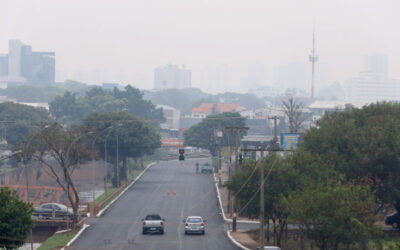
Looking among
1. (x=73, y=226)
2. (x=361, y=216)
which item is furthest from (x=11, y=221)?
(x=73, y=226)

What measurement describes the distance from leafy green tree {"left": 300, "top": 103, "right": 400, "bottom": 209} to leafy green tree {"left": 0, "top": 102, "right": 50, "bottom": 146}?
73.0 m

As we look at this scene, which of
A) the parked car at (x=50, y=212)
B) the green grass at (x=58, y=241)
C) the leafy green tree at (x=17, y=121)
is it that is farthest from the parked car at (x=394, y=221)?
the leafy green tree at (x=17, y=121)

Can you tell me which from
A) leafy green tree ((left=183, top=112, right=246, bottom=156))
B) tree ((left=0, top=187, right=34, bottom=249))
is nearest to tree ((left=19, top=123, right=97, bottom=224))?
tree ((left=0, top=187, right=34, bottom=249))

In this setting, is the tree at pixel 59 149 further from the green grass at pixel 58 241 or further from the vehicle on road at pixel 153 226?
the vehicle on road at pixel 153 226

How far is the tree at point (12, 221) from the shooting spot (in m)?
30.5

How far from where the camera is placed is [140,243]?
46812mm

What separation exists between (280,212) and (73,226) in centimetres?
1927

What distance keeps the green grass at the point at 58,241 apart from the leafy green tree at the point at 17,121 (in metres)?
64.8

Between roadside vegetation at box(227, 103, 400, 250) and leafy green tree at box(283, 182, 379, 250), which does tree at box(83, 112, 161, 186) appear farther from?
leafy green tree at box(283, 182, 379, 250)

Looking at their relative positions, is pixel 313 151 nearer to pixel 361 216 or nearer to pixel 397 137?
pixel 397 137

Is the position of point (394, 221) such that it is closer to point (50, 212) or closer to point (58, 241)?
point (58, 241)

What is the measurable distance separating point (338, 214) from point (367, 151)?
1574cm

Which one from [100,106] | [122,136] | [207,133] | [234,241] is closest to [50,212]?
[234,241]

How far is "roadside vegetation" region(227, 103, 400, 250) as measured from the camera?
36.8 m
